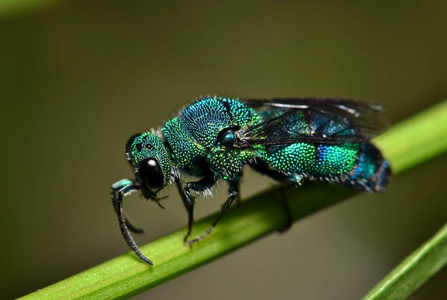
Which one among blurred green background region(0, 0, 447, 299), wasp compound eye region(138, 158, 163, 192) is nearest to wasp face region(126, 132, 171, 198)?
wasp compound eye region(138, 158, 163, 192)

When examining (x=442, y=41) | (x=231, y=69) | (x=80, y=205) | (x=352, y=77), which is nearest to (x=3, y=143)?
(x=80, y=205)

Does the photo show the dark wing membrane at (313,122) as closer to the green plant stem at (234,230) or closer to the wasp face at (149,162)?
the green plant stem at (234,230)

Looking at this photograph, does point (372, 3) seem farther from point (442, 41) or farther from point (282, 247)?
point (282, 247)

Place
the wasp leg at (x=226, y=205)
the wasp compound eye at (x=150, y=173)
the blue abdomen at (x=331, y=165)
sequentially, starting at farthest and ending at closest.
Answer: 1. the blue abdomen at (x=331, y=165)
2. the wasp compound eye at (x=150, y=173)
3. the wasp leg at (x=226, y=205)

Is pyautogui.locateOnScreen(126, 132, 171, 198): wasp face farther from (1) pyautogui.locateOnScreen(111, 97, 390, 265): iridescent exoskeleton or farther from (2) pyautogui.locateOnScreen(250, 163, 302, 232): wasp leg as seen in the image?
(2) pyautogui.locateOnScreen(250, 163, 302, 232): wasp leg

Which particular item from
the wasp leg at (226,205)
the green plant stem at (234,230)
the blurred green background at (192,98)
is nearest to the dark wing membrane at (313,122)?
the green plant stem at (234,230)

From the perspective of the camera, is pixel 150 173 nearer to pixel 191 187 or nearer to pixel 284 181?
pixel 191 187
